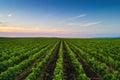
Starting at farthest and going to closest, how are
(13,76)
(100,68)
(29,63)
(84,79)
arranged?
(29,63), (100,68), (13,76), (84,79)

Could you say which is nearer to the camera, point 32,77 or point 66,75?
point 32,77

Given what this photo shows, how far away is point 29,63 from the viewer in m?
16.6

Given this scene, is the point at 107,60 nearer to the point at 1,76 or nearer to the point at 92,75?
the point at 92,75

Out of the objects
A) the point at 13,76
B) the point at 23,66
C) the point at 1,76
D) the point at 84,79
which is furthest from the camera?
the point at 23,66

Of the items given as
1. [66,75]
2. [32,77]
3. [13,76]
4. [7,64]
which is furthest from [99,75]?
[7,64]

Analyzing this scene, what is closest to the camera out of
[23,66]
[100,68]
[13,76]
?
[13,76]

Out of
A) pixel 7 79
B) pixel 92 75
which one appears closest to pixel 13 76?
pixel 7 79

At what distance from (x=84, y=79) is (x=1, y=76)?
5.28 meters

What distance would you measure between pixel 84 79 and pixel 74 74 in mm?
2400

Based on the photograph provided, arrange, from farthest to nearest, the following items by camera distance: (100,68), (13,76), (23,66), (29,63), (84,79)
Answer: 1. (29,63)
2. (23,66)
3. (100,68)
4. (13,76)
5. (84,79)

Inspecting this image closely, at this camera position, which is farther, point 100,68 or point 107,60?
point 107,60

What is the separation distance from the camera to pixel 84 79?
10195 millimetres

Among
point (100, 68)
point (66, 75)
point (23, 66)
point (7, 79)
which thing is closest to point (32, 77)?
point (7, 79)

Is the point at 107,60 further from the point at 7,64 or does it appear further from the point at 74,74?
the point at 7,64
